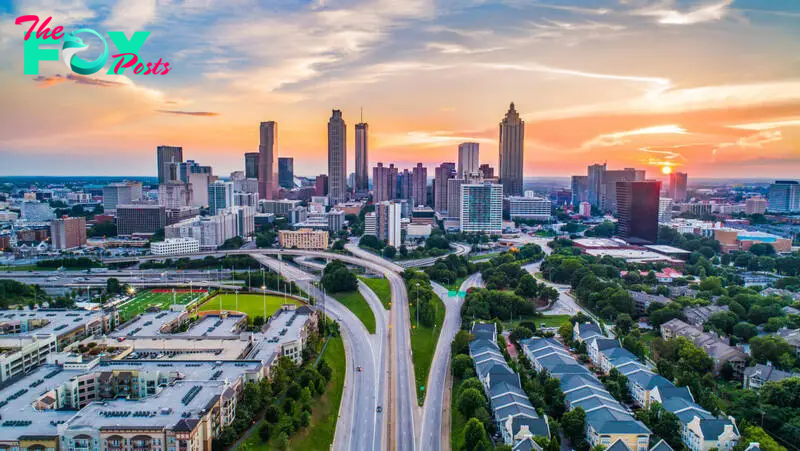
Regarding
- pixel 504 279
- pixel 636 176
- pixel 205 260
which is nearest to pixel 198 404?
pixel 504 279

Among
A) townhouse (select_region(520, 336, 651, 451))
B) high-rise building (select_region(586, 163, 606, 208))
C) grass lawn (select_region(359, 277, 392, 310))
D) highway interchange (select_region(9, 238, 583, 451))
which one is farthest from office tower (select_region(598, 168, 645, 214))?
townhouse (select_region(520, 336, 651, 451))

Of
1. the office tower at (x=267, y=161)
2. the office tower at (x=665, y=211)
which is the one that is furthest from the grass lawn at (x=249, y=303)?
the office tower at (x=267, y=161)

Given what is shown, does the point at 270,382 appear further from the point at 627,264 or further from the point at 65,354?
the point at 627,264

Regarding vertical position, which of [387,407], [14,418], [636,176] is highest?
[636,176]

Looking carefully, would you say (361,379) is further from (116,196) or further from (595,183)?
(595,183)

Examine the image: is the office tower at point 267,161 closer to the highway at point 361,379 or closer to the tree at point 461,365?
the highway at point 361,379

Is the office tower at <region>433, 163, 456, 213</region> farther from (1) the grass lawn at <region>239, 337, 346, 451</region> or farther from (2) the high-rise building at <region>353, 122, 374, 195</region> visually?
(1) the grass lawn at <region>239, 337, 346, 451</region>

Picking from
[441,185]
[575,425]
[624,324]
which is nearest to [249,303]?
[624,324]
